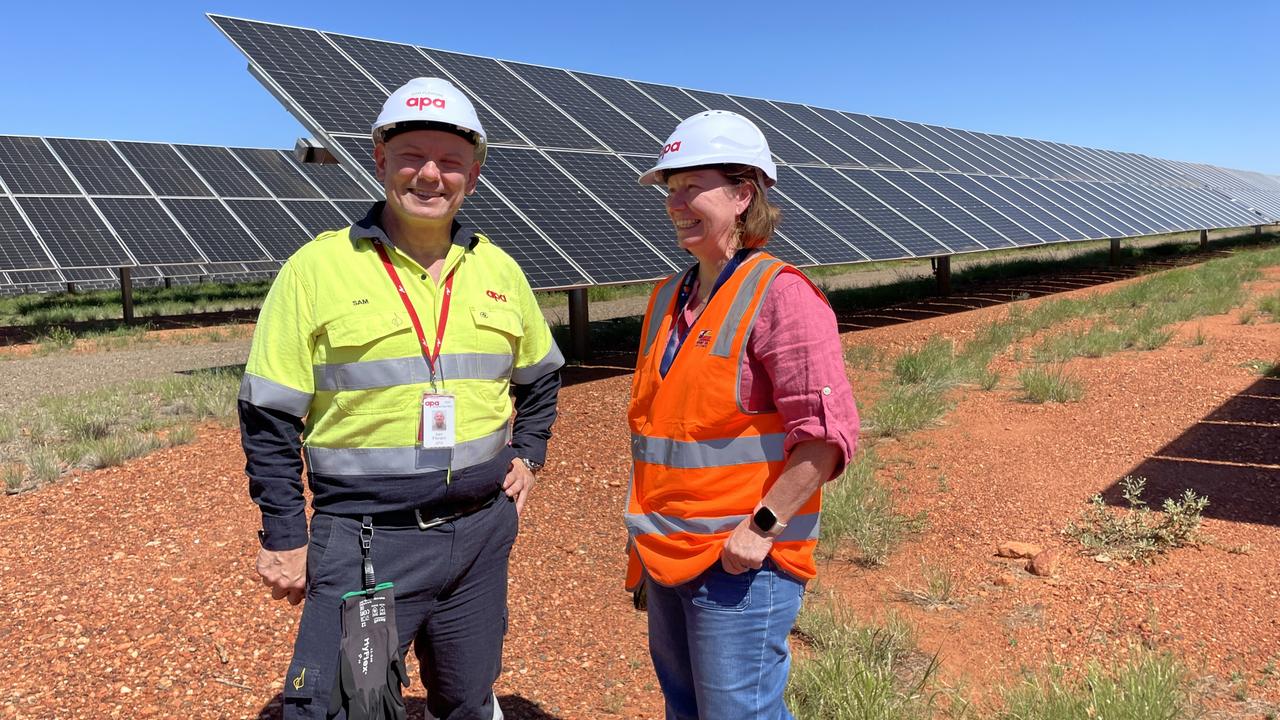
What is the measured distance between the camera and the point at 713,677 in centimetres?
217

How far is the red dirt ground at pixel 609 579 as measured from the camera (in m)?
3.86

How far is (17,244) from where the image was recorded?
14930mm

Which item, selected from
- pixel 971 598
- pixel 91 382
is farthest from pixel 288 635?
pixel 91 382

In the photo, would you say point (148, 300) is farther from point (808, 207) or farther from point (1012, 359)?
point (1012, 359)

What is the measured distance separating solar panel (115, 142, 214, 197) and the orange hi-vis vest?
1943cm

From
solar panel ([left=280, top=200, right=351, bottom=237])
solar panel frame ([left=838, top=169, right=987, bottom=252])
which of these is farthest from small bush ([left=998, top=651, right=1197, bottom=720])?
solar panel ([left=280, top=200, right=351, bottom=237])

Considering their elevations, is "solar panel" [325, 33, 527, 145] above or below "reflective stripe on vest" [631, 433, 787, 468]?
above

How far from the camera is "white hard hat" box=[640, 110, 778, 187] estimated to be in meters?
2.21

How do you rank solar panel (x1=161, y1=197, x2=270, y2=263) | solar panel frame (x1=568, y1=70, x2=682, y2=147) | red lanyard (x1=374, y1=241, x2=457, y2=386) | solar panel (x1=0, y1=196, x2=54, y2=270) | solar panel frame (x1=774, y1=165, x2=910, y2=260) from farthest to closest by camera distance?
1. solar panel (x1=161, y1=197, x2=270, y2=263)
2. solar panel (x1=0, y1=196, x2=54, y2=270)
3. solar panel frame (x1=568, y1=70, x2=682, y2=147)
4. solar panel frame (x1=774, y1=165, x2=910, y2=260)
5. red lanyard (x1=374, y1=241, x2=457, y2=386)

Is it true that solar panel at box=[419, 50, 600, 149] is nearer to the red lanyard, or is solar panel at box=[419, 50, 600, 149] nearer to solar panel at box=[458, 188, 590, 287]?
solar panel at box=[458, 188, 590, 287]

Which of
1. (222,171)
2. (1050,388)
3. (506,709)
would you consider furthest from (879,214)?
(222,171)

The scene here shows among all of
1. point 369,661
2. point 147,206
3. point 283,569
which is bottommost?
point 369,661

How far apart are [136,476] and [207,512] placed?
1.09 metres

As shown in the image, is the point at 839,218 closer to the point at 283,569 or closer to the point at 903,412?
the point at 903,412
